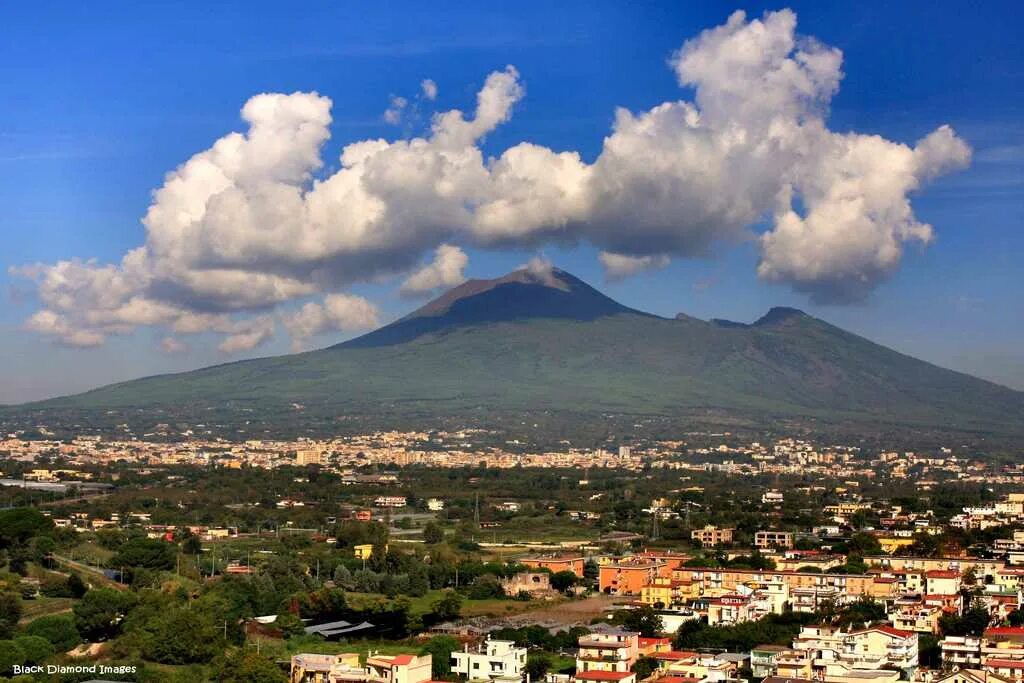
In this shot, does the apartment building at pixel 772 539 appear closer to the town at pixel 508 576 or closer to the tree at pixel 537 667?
the town at pixel 508 576

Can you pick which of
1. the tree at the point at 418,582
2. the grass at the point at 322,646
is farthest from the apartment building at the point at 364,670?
the tree at the point at 418,582

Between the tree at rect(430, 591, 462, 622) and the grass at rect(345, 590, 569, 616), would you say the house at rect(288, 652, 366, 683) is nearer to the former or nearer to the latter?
the tree at rect(430, 591, 462, 622)

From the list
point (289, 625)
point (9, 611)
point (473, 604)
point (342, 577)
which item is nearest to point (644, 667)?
point (289, 625)

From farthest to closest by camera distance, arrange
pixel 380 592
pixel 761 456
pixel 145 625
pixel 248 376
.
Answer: pixel 248 376, pixel 761 456, pixel 380 592, pixel 145 625

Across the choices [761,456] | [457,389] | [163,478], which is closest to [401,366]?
[457,389]

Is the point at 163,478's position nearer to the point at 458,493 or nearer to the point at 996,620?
the point at 458,493
